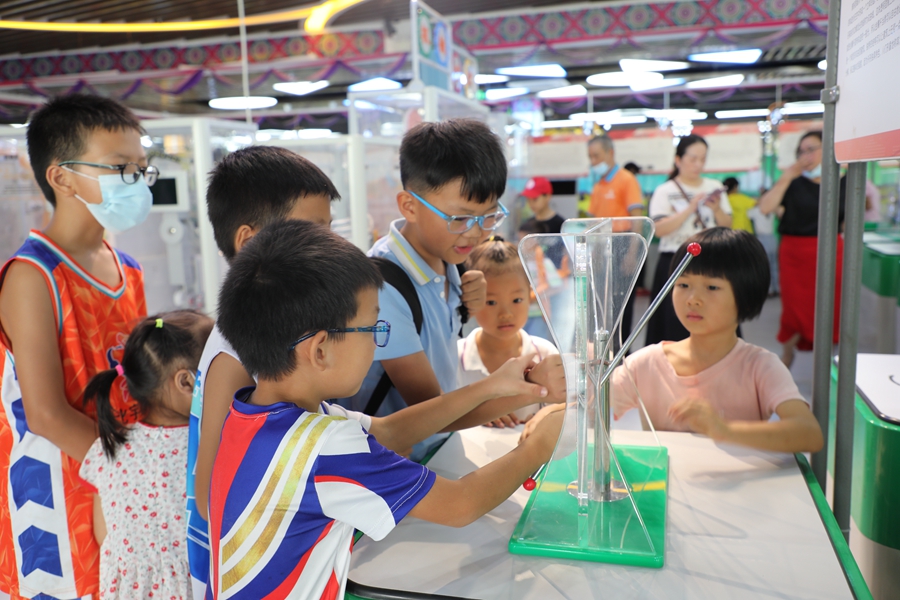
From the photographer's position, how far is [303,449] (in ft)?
2.86

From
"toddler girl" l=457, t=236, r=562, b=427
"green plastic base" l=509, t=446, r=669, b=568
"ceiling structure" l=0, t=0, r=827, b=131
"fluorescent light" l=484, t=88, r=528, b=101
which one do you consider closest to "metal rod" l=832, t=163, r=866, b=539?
"green plastic base" l=509, t=446, r=669, b=568

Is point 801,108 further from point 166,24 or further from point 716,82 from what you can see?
point 166,24

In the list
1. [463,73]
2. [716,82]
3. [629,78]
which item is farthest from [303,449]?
[716,82]

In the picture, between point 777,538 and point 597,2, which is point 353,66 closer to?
point 597,2

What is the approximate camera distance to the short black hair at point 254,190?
128 cm

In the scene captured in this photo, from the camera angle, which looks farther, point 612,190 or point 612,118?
point 612,118

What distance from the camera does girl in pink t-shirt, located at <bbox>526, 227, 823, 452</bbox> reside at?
1531 millimetres

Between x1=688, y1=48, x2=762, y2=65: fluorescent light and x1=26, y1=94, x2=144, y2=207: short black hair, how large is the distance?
7.77 meters

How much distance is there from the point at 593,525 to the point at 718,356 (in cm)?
76

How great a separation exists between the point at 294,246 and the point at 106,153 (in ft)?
2.96

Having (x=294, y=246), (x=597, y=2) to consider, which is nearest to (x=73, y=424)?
(x=294, y=246)

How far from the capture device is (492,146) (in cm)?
146

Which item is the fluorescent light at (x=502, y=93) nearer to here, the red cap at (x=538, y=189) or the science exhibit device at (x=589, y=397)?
the red cap at (x=538, y=189)

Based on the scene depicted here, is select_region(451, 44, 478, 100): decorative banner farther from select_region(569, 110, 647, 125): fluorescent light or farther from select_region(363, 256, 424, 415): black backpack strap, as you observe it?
select_region(569, 110, 647, 125): fluorescent light
